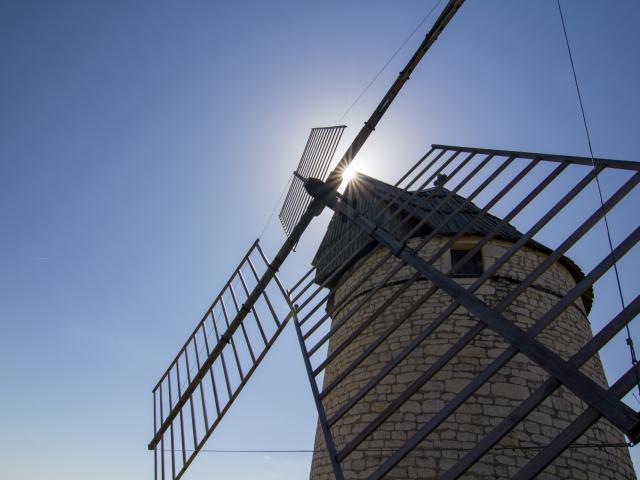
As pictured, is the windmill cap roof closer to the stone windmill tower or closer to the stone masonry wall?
the stone windmill tower

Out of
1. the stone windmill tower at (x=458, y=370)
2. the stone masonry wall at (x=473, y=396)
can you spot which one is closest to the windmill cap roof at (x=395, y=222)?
the stone windmill tower at (x=458, y=370)

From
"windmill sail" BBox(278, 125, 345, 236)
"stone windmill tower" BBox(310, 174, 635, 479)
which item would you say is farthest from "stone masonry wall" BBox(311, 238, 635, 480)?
"windmill sail" BBox(278, 125, 345, 236)

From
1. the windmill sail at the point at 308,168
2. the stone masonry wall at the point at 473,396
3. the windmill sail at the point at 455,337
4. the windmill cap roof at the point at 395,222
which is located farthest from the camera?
the windmill sail at the point at 308,168

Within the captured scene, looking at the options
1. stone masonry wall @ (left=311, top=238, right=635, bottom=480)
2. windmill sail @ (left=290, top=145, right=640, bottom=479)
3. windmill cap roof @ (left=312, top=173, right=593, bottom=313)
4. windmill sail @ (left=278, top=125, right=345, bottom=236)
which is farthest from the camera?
windmill sail @ (left=278, top=125, right=345, bottom=236)

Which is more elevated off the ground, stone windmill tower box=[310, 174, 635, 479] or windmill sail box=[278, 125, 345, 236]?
windmill sail box=[278, 125, 345, 236]

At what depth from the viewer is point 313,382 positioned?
3400mm

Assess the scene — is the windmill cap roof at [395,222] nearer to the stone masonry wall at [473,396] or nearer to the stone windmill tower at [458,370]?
the stone windmill tower at [458,370]

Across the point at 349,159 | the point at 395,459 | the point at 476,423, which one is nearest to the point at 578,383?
the point at 395,459

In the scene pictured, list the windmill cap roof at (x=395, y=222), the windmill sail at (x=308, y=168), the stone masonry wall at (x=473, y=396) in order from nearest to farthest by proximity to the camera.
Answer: the stone masonry wall at (x=473, y=396) → the windmill cap roof at (x=395, y=222) → the windmill sail at (x=308, y=168)

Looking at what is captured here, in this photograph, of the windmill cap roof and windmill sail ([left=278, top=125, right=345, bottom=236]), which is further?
windmill sail ([left=278, top=125, right=345, bottom=236])

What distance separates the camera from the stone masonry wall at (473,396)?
4094 mm

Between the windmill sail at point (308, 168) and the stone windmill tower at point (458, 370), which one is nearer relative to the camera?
the stone windmill tower at point (458, 370)

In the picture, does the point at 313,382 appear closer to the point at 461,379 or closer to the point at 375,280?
the point at 461,379

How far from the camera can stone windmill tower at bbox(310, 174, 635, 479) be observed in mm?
4102
